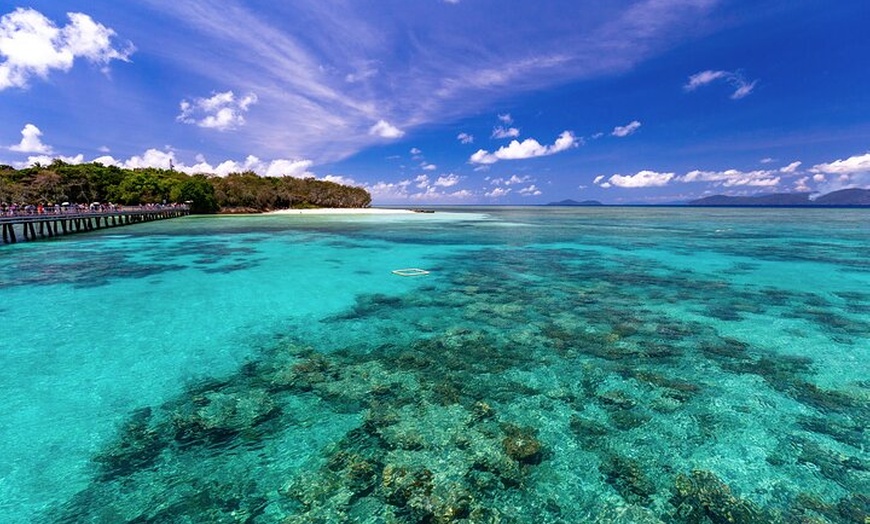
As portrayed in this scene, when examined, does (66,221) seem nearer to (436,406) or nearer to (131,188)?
(131,188)

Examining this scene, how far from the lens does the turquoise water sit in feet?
15.0

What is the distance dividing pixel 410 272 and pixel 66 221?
6101 centimetres

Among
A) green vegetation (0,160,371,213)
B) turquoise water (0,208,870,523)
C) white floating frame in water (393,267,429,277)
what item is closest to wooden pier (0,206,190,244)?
green vegetation (0,160,371,213)

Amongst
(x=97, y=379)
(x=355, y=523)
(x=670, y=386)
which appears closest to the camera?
(x=355, y=523)

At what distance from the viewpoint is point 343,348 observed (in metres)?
9.42

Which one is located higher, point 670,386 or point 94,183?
point 94,183

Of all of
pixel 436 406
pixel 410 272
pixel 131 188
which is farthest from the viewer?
pixel 131 188

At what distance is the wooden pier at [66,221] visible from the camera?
32844mm

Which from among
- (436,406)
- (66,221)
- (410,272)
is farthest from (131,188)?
(436,406)

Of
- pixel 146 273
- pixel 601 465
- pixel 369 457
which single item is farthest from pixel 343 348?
pixel 146 273

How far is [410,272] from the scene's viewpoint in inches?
775

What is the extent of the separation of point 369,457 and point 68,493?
355cm

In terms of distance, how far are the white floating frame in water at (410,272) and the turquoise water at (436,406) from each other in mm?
4106

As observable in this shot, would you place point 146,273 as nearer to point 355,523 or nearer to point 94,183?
point 355,523
